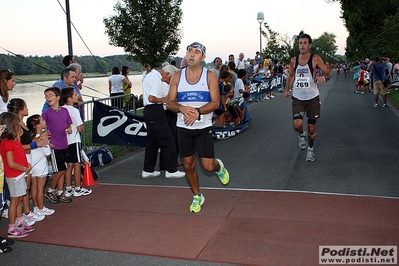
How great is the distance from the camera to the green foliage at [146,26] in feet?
70.5

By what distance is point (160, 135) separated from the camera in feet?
25.3

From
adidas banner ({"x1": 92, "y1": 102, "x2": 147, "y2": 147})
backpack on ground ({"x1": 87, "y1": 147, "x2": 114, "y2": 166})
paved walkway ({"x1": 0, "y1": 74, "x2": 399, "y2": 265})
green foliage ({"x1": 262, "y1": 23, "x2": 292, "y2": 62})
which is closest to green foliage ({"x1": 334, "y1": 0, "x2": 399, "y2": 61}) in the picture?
green foliage ({"x1": 262, "y1": 23, "x2": 292, "y2": 62})

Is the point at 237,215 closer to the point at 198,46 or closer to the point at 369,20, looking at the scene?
the point at 198,46

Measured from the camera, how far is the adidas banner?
8883 mm

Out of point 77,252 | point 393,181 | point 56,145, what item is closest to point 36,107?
point 56,145

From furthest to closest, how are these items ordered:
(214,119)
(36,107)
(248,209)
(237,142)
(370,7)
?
(370,7), (214,119), (237,142), (36,107), (248,209)

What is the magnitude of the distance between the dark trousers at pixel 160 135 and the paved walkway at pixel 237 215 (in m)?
0.33

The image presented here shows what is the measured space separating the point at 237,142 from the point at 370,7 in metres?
36.4

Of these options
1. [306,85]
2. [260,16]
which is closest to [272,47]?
[260,16]

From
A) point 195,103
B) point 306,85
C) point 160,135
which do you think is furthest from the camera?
point 306,85

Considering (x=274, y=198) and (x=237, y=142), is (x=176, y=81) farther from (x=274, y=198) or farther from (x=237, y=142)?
(x=237, y=142)

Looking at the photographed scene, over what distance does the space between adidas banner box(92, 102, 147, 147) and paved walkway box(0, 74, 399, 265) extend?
0.50 m

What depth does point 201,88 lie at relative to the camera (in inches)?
218

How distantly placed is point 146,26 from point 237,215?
17510 millimetres
